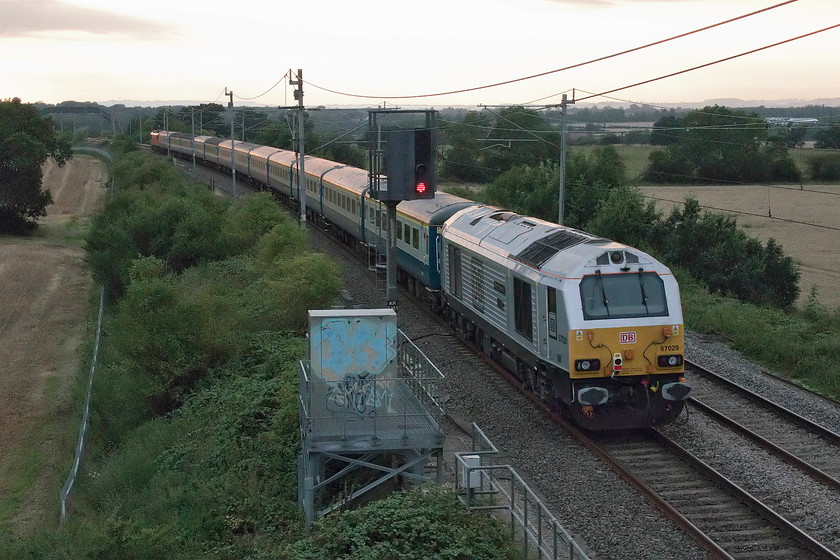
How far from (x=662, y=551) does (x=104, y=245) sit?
3353 centimetres

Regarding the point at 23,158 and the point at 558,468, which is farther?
the point at 23,158

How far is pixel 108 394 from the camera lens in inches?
948

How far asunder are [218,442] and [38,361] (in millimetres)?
18797

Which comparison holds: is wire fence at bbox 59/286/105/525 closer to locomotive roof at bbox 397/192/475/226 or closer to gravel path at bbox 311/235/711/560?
gravel path at bbox 311/235/711/560

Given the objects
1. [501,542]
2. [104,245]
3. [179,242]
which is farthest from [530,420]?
[104,245]

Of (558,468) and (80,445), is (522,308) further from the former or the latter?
(80,445)

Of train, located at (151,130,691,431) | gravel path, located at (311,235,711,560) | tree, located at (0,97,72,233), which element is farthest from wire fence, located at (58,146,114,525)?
tree, located at (0,97,72,233)

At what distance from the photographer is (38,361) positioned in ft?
109

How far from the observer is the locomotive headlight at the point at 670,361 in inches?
626

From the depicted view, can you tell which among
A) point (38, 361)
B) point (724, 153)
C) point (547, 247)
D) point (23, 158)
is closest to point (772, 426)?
point (547, 247)

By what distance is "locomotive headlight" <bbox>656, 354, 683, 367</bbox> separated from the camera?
52.1ft

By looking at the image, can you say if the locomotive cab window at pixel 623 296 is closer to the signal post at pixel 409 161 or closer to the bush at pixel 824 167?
the signal post at pixel 409 161

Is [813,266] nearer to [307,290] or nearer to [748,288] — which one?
[748,288]

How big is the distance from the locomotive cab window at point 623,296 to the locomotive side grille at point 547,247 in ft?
4.11
